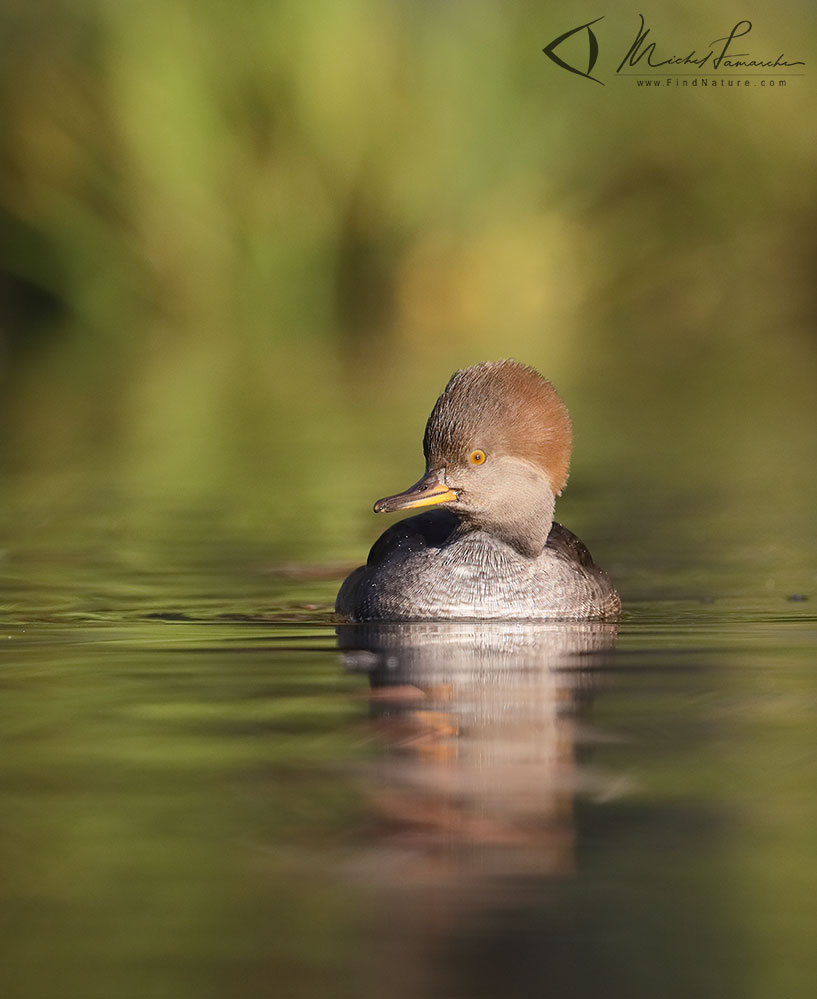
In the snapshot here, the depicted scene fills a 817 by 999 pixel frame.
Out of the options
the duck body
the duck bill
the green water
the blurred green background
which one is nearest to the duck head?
the duck bill

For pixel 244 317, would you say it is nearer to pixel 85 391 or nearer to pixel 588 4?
pixel 588 4

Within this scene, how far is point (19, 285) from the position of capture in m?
21.8

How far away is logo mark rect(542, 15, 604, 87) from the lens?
19906mm

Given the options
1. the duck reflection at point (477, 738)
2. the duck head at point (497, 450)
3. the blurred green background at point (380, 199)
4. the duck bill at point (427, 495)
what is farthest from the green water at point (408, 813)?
the blurred green background at point (380, 199)

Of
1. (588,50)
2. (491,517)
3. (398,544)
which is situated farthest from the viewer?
(588,50)

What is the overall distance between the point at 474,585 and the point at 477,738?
2253 millimetres

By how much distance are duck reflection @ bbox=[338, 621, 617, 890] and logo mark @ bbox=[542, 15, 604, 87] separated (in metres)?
14.2

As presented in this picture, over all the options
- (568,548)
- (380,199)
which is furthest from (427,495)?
(380,199)

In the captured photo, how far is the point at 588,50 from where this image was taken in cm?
2055

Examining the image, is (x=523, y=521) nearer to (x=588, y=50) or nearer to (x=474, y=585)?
(x=474, y=585)

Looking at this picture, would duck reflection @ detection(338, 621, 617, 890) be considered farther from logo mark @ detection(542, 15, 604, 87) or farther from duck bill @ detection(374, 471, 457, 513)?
logo mark @ detection(542, 15, 604, 87)

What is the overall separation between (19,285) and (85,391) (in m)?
6.47

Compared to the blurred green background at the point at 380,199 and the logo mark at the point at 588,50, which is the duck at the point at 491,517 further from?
the logo mark at the point at 588,50

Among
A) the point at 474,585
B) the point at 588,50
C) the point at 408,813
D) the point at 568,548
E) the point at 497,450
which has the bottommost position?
the point at 408,813
